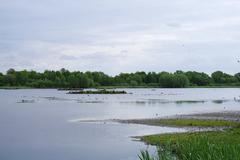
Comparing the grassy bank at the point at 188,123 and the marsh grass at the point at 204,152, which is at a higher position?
the marsh grass at the point at 204,152

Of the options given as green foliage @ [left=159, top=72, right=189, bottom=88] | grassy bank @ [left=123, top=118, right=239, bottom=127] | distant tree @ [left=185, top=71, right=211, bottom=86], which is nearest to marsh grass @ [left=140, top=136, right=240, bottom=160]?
grassy bank @ [left=123, top=118, right=239, bottom=127]

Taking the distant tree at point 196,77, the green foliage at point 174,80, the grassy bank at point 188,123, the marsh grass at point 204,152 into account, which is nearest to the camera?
the marsh grass at point 204,152

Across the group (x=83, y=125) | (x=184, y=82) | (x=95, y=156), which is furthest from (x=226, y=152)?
(x=184, y=82)

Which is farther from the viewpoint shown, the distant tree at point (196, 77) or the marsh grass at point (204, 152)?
the distant tree at point (196, 77)

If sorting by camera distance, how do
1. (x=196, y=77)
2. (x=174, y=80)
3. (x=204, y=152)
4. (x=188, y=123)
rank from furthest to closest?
(x=196, y=77) < (x=174, y=80) < (x=188, y=123) < (x=204, y=152)

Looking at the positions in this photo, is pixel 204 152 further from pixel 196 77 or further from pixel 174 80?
pixel 196 77

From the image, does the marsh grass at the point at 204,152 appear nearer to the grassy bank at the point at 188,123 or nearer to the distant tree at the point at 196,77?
the grassy bank at the point at 188,123

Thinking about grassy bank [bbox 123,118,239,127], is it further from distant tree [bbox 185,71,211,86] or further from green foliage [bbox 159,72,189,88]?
distant tree [bbox 185,71,211,86]

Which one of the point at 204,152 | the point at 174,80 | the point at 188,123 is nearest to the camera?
the point at 204,152

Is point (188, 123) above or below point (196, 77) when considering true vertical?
below

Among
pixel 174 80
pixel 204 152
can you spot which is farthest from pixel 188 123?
pixel 174 80

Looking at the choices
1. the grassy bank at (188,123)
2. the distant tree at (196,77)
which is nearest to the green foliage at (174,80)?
the distant tree at (196,77)

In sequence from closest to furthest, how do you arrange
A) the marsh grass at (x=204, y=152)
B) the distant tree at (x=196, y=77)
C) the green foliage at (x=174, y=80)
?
1. the marsh grass at (x=204, y=152)
2. the green foliage at (x=174, y=80)
3. the distant tree at (x=196, y=77)

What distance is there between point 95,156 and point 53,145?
199 inches
